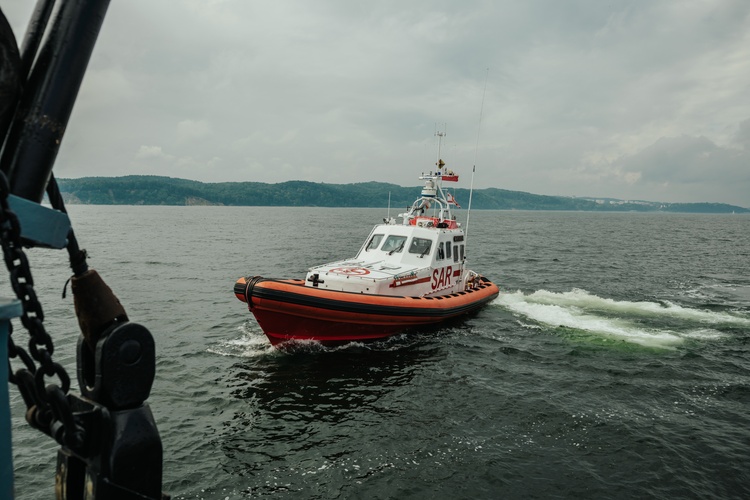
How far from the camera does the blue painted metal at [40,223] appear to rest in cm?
198

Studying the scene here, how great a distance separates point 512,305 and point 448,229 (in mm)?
5097

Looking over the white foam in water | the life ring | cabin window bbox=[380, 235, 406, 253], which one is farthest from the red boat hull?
cabin window bbox=[380, 235, 406, 253]

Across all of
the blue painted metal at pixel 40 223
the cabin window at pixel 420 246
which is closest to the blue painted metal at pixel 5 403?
the blue painted metal at pixel 40 223

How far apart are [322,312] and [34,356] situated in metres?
9.49

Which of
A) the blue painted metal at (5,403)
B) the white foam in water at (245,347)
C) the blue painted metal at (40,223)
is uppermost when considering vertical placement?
the blue painted metal at (40,223)

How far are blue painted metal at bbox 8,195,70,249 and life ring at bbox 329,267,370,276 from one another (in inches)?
425

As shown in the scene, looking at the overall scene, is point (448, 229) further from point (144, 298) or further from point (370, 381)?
point (144, 298)

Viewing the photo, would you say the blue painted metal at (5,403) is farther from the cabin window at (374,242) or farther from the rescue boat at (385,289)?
the cabin window at (374,242)

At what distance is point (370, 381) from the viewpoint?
10.6 metres

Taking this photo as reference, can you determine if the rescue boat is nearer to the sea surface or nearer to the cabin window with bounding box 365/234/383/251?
the cabin window with bounding box 365/234/383/251

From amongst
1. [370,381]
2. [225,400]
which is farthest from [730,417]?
[225,400]

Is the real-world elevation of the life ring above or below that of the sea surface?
above

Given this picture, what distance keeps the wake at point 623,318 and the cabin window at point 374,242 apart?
18.8 ft

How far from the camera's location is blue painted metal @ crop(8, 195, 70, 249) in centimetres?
198
